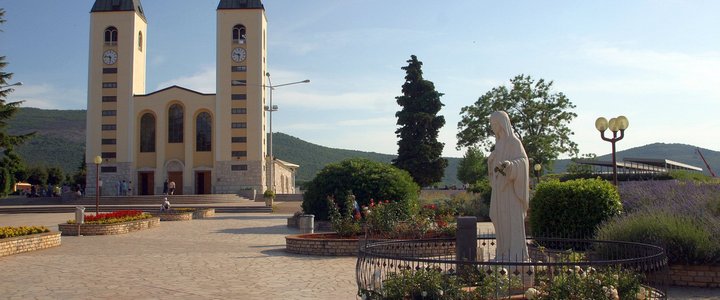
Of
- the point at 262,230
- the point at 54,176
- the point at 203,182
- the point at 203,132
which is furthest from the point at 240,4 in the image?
the point at 54,176

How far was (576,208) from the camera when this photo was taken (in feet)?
41.5

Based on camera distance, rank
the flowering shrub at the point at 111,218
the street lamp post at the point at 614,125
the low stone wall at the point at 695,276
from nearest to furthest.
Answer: the low stone wall at the point at 695,276
the street lamp post at the point at 614,125
the flowering shrub at the point at 111,218

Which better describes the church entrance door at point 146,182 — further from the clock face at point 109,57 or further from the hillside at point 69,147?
the hillside at point 69,147

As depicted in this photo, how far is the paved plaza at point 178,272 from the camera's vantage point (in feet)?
30.5

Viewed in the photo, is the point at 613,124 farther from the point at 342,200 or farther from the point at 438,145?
the point at 438,145

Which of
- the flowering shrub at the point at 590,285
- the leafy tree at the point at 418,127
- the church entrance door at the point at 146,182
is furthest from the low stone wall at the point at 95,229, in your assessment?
the church entrance door at the point at 146,182

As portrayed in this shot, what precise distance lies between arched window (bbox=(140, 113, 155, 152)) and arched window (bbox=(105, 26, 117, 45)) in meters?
7.02

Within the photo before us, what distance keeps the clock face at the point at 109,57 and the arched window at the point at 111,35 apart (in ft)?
2.83

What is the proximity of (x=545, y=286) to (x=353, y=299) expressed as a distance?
304 centimetres

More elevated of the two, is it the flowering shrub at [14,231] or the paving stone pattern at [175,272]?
the flowering shrub at [14,231]

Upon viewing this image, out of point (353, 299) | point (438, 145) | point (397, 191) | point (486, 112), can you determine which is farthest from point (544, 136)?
point (353, 299)

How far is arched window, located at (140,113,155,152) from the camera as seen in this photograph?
56.8 m

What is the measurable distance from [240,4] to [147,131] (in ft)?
47.3

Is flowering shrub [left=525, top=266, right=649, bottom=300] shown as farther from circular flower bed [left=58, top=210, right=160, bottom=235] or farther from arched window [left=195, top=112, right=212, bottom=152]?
arched window [left=195, top=112, right=212, bottom=152]
